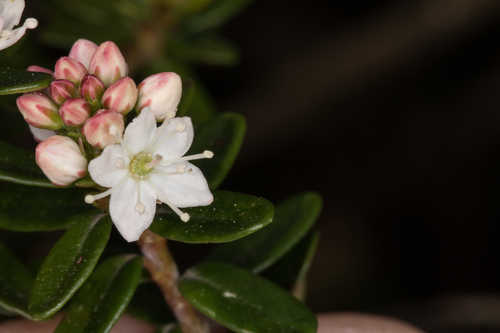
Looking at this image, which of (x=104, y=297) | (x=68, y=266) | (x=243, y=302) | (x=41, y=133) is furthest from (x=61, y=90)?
(x=243, y=302)

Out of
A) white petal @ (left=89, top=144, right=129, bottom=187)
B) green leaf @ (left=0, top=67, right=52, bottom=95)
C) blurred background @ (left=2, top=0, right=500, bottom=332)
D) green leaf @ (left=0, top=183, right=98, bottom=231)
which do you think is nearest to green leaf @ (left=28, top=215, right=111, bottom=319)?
green leaf @ (left=0, top=183, right=98, bottom=231)

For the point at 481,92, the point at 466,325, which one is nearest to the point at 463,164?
the point at 481,92

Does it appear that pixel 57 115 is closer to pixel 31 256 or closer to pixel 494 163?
pixel 31 256

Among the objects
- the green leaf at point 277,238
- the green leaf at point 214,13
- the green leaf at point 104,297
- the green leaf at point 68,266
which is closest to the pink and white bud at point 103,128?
the green leaf at point 68,266

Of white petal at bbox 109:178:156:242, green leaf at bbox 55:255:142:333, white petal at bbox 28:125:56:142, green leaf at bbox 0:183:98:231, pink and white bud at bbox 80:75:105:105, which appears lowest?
green leaf at bbox 55:255:142:333

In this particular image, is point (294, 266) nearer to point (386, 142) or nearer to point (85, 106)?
point (85, 106)

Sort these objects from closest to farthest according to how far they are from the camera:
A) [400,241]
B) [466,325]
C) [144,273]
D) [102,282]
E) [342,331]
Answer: [102,282] → [144,273] → [342,331] → [466,325] → [400,241]

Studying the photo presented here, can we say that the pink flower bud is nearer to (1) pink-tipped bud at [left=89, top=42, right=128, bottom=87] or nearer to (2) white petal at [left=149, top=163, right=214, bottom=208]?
(1) pink-tipped bud at [left=89, top=42, right=128, bottom=87]
